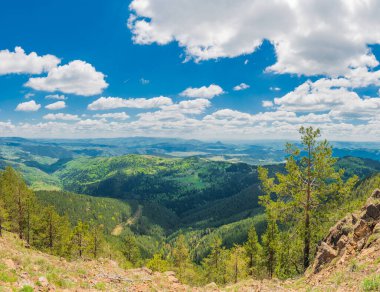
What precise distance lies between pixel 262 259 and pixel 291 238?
21.6 meters

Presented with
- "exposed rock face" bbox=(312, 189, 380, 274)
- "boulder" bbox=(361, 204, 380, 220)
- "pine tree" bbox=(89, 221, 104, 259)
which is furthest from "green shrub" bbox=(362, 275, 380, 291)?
"pine tree" bbox=(89, 221, 104, 259)

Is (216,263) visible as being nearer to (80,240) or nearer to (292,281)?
(80,240)

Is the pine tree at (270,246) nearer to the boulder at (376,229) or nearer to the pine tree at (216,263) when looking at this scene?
the pine tree at (216,263)

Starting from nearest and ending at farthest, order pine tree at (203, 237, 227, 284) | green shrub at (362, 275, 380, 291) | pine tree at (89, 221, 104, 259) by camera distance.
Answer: green shrub at (362, 275, 380, 291)
pine tree at (89, 221, 104, 259)
pine tree at (203, 237, 227, 284)

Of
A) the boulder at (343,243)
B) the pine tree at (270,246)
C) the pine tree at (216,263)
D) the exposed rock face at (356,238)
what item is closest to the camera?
the exposed rock face at (356,238)

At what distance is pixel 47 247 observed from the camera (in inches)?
2329

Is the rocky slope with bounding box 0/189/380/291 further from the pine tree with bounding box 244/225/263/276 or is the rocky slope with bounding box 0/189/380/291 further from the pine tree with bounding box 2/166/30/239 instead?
the pine tree with bounding box 2/166/30/239

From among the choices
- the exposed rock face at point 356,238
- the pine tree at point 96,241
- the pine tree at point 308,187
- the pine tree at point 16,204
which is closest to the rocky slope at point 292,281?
the exposed rock face at point 356,238

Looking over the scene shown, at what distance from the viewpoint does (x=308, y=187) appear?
28.5 meters

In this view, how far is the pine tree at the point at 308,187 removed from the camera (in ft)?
88.8

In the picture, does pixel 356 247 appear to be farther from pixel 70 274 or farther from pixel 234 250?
pixel 234 250

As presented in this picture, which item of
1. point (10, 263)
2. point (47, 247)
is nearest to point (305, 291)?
point (10, 263)

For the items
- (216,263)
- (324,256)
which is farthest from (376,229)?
(216,263)

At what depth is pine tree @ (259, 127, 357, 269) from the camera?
2708cm
